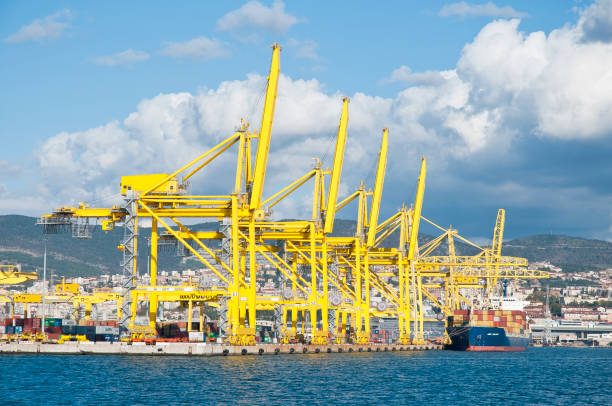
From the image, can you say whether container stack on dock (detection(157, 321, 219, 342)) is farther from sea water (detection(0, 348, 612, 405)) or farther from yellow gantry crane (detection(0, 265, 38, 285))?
yellow gantry crane (detection(0, 265, 38, 285))

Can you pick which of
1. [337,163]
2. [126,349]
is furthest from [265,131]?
[126,349]

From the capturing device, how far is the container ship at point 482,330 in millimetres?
112562

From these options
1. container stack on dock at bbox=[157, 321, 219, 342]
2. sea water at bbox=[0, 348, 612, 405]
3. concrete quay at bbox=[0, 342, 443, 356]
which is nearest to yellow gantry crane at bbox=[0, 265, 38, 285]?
sea water at bbox=[0, 348, 612, 405]

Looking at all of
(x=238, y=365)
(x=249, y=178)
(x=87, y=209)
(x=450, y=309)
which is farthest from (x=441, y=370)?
(x=450, y=309)

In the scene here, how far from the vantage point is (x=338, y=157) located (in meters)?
85.4

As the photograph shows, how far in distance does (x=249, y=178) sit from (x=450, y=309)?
62010 millimetres

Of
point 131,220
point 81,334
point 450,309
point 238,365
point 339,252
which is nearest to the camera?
point 238,365

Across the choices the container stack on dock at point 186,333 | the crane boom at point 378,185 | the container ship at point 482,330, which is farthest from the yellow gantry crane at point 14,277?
the container ship at point 482,330

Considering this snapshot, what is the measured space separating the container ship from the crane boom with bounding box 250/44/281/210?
50.6 metres

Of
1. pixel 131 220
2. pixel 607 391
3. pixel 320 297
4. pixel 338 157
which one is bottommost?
pixel 607 391

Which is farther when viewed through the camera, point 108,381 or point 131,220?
point 131,220

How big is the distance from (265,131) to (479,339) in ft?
177

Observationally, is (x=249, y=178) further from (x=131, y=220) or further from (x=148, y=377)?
(x=148, y=377)

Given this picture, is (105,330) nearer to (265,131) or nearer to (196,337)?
(196,337)
